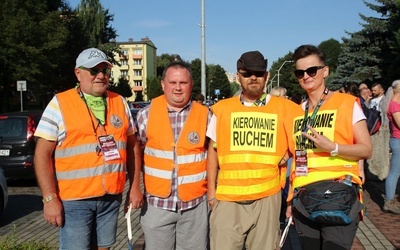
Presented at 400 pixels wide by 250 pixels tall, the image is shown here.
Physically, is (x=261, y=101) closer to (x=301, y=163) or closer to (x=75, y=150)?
(x=301, y=163)

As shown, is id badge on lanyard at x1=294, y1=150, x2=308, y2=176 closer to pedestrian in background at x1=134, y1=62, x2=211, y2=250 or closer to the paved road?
pedestrian in background at x1=134, y1=62, x2=211, y2=250

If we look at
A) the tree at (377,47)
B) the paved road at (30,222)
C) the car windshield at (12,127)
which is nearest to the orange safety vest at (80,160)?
the paved road at (30,222)

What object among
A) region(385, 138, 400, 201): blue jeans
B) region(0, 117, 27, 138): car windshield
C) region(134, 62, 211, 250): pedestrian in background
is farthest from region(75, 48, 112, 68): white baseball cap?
region(0, 117, 27, 138): car windshield

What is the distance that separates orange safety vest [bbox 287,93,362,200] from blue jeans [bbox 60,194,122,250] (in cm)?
149

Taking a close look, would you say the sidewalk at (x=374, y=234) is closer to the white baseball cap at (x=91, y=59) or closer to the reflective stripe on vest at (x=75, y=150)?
the reflective stripe on vest at (x=75, y=150)

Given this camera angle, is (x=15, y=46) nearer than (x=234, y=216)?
No

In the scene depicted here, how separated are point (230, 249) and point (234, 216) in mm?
257

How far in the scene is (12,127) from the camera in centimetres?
959

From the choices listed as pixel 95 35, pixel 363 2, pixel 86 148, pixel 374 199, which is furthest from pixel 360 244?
pixel 95 35

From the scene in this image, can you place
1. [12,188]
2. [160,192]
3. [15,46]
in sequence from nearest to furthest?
[160,192]
[12,188]
[15,46]

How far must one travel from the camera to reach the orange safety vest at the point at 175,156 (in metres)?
3.55

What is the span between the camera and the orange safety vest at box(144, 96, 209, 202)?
3547 millimetres

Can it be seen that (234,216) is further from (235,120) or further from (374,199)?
(374,199)

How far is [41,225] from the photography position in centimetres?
669
